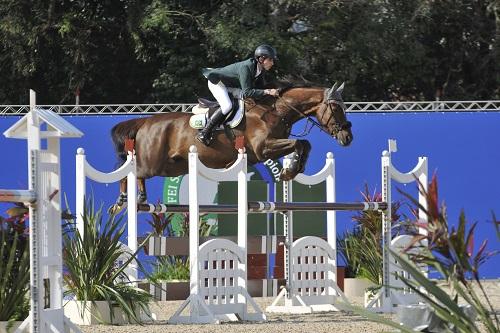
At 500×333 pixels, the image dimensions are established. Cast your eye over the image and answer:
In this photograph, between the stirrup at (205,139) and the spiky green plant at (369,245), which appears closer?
the spiky green plant at (369,245)

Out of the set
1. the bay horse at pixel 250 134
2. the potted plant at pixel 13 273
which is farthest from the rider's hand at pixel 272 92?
the potted plant at pixel 13 273

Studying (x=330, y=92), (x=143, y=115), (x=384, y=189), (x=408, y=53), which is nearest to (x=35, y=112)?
(x=384, y=189)

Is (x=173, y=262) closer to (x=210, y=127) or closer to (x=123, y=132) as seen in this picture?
(x=210, y=127)

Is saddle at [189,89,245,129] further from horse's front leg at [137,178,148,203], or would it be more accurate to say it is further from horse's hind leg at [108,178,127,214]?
horse's hind leg at [108,178,127,214]

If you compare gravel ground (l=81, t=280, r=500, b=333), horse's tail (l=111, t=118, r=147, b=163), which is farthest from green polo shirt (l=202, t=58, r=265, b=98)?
gravel ground (l=81, t=280, r=500, b=333)

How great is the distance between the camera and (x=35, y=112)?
5.32 meters

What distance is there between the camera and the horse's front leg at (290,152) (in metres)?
9.69

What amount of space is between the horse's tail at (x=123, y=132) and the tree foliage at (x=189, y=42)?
445cm

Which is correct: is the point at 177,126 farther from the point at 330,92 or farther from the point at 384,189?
the point at 384,189

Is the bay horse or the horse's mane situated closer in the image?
the bay horse

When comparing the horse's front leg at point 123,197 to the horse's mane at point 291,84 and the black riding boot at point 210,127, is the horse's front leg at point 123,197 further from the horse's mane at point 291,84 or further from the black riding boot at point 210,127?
the horse's mane at point 291,84

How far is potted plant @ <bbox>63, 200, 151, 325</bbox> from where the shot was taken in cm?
732

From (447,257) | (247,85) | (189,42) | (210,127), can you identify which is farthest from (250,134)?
(447,257)

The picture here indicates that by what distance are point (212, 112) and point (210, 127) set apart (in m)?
0.15
